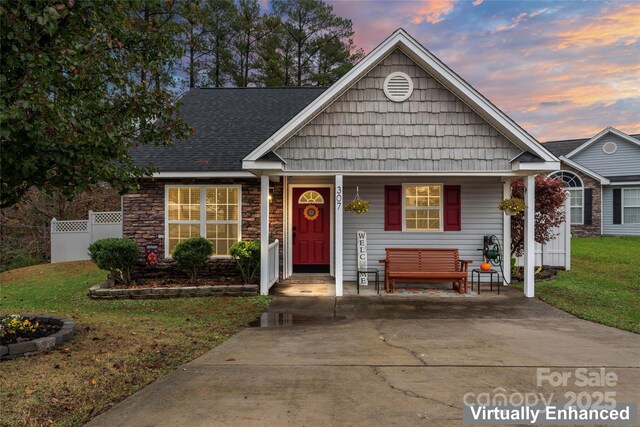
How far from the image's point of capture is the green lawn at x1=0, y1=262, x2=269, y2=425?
374 cm

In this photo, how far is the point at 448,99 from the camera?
904 centimetres

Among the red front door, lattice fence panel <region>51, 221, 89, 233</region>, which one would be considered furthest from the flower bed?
lattice fence panel <region>51, 221, 89, 233</region>

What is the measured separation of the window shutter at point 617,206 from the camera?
2166 cm

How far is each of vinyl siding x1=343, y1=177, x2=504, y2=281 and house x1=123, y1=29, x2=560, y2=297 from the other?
26 mm

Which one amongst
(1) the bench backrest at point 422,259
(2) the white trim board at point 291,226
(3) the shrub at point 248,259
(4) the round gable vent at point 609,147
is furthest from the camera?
(4) the round gable vent at point 609,147

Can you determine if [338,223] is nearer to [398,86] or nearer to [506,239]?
[398,86]

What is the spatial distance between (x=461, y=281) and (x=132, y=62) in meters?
7.58

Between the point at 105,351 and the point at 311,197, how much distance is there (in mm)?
7069

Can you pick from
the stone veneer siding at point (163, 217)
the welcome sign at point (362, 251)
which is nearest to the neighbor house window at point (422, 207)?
the welcome sign at point (362, 251)

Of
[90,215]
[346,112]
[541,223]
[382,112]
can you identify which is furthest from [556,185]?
[90,215]

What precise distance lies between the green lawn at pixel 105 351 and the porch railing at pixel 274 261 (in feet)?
3.81

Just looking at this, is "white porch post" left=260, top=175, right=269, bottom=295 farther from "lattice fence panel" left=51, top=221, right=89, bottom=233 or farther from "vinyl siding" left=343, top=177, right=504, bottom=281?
"lattice fence panel" left=51, top=221, right=89, bottom=233

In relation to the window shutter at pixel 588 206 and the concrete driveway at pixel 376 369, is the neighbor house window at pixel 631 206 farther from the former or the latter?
the concrete driveway at pixel 376 369

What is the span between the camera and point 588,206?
21.8 meters
